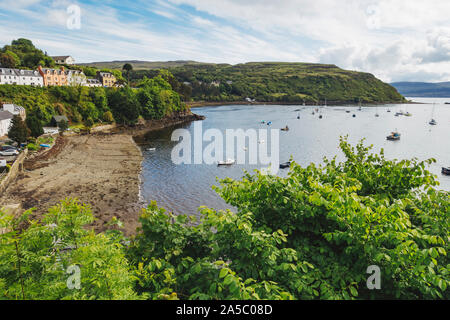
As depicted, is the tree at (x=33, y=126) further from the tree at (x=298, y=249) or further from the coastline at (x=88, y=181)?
the tree at (x=298, y=249)

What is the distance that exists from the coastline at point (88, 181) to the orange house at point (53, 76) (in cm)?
3993

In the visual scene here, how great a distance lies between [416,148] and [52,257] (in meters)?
70.6

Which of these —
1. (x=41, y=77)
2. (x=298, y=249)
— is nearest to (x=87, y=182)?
(x=298, y=249)

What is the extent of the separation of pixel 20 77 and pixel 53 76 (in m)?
10.8

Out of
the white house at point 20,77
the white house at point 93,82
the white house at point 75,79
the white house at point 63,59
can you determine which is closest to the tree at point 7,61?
the white house at point 20,77

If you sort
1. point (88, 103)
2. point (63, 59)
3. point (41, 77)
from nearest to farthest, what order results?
point (88, 103) < point (41, 77) < point (63, 59)

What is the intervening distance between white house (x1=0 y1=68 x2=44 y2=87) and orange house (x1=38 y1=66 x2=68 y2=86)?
162 cm

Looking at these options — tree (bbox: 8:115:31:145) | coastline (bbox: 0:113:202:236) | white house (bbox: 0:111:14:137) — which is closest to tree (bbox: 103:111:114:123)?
coastline (bbox: 0:113:202:236)

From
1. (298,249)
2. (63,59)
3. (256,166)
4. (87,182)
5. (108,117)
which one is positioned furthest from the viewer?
(63,59)

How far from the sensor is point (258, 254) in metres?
5.62

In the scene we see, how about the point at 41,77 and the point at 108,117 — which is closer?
the point at 108,117

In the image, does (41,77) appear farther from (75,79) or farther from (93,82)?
(93,82)

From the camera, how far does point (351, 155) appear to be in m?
11.1
